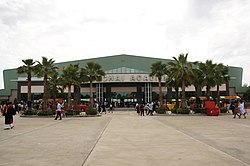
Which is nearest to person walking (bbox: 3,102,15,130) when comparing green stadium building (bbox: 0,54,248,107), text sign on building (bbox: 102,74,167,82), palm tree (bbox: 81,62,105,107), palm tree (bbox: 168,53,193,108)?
palm tree (bbox: 168,53,193,108)

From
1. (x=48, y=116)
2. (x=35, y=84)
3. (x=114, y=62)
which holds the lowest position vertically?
(x=48, y=116)

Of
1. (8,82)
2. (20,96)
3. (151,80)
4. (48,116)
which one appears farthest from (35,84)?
(48,116)

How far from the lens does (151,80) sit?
69.1 metres

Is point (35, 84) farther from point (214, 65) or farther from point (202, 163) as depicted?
point (202, 163)

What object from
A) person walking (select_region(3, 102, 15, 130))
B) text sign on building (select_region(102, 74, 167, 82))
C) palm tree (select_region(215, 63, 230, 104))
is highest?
text sign on building (select_region(102, 74, 167, 82))

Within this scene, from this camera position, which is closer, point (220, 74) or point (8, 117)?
point (8, 117)

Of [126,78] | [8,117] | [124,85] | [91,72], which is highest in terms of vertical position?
[126,78]

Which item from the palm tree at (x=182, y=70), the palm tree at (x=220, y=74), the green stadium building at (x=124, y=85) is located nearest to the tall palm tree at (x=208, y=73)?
the palm tree at (x=220, y=74)

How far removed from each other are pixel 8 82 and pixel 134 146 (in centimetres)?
8534

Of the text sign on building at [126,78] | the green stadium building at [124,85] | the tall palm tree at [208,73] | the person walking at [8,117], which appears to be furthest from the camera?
the green stadium building at [124,85]

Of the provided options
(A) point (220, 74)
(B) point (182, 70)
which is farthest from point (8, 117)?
(A) point (220, 74)

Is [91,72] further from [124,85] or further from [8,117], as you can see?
[8,117]

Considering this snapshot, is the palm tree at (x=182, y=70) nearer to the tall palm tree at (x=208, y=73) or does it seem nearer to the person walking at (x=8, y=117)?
the tall palm tree at (x=208, y=73)

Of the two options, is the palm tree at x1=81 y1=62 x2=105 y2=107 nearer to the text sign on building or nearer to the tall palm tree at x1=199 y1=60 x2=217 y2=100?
the tall palm tree at x1=199 y1=60 x2=217 y2=100
